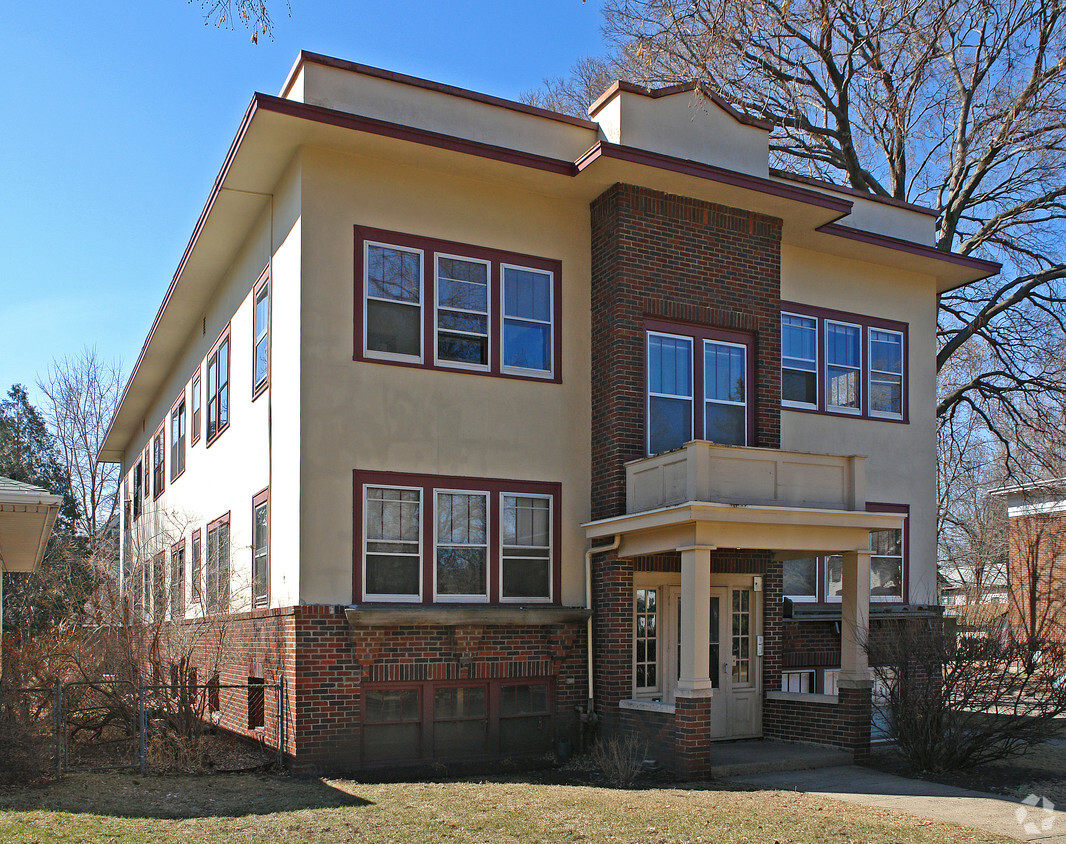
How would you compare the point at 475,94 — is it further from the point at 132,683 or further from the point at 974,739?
the point at 974,739

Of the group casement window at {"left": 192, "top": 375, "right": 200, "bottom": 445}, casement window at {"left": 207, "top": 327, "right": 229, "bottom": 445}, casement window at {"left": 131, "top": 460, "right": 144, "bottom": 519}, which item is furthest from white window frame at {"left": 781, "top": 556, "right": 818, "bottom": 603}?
casement window at {"left": 131, "top": 460, "right": 144, "bottom": 519}

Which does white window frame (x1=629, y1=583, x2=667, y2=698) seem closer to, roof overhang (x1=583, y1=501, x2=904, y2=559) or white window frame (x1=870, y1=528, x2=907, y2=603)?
roof overhang (x1=583, y1=501, x2=904, y2=559)

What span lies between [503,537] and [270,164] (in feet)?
20.0

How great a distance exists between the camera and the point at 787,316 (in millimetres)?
17625

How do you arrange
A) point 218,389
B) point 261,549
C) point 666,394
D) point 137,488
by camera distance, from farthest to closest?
point 137,488
point 218,389
point 666,394
point 261,549

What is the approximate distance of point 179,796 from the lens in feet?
36.1

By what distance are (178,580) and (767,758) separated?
1231cm

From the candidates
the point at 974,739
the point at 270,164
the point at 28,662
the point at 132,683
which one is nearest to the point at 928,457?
the point at 974,739

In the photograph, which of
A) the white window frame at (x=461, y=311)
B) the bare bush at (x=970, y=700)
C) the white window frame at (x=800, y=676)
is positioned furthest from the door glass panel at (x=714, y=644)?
the white window frame at (x=461, y=311)

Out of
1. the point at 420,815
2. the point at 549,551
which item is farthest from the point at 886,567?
the point at 420,815

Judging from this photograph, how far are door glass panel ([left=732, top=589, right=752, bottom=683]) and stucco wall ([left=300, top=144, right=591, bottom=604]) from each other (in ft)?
8.20

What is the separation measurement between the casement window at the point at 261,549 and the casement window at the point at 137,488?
52.9 feet

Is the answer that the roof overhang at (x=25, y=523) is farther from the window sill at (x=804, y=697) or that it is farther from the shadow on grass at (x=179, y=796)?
the window sill at (x=804, y=697)

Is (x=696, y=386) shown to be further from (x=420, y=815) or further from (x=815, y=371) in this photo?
(x=420, y=815)
